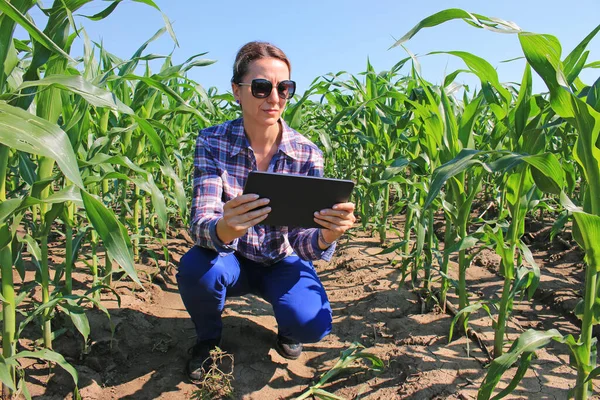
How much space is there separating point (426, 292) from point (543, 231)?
6.97ft

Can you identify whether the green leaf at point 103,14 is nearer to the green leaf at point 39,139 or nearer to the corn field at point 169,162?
the corn field at point 169,162

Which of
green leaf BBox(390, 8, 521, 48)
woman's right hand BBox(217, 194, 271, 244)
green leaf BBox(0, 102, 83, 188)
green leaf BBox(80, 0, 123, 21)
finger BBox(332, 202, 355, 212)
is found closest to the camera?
green leaf BBox(0, 102, 83, 188)

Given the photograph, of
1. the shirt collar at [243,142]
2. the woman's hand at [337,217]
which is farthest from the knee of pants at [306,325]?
the shirt collar at [243,142]

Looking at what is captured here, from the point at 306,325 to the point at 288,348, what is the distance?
206 millimetres

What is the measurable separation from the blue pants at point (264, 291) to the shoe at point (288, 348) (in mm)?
41

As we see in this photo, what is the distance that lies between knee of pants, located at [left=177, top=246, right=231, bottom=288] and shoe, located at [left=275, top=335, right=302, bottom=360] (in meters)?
0.45

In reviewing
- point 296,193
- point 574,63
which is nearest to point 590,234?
point 574,63

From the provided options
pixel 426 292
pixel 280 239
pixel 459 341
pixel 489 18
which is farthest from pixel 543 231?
pixel 489 18

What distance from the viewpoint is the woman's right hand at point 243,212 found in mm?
1663

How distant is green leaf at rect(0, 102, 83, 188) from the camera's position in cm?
93

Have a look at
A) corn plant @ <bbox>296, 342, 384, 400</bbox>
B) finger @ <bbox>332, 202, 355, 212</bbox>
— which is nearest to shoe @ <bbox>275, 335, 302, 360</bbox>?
corn plant @ <bbox>296, 342, 384, 400</bbox>

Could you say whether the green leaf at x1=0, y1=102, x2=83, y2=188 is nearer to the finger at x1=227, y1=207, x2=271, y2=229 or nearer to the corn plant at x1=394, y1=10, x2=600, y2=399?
the finger at x1=227, y1=207, x2=271, y2=229

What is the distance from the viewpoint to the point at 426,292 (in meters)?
2.68

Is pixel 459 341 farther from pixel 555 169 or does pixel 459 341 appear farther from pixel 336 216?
pixel 555 169
